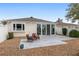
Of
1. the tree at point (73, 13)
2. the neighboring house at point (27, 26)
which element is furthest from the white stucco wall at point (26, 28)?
the tree at point (73, 13)

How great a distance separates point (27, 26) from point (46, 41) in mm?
688

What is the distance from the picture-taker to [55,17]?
672 inches

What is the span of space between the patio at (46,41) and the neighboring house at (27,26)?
0.15 meters

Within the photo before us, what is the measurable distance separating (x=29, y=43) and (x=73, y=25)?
1.34 m

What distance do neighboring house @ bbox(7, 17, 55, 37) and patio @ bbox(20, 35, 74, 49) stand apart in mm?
145

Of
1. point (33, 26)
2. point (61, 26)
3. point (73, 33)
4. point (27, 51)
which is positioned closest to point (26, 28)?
point (33, 26)

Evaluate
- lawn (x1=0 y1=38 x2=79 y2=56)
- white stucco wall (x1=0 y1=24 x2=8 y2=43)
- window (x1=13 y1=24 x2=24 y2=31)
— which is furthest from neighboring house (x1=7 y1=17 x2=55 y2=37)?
lawn (x1=0 y1=38 x2=79 y2=56)

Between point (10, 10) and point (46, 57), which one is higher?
point (10, 10)

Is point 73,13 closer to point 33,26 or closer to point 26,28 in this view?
point 33,26

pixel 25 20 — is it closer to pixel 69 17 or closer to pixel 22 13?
pixel 22 13

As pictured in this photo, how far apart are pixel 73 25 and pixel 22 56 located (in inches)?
66.3

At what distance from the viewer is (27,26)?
1709 cm

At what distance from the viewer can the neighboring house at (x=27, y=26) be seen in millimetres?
17031

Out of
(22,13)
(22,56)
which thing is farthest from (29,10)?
(22,56)
